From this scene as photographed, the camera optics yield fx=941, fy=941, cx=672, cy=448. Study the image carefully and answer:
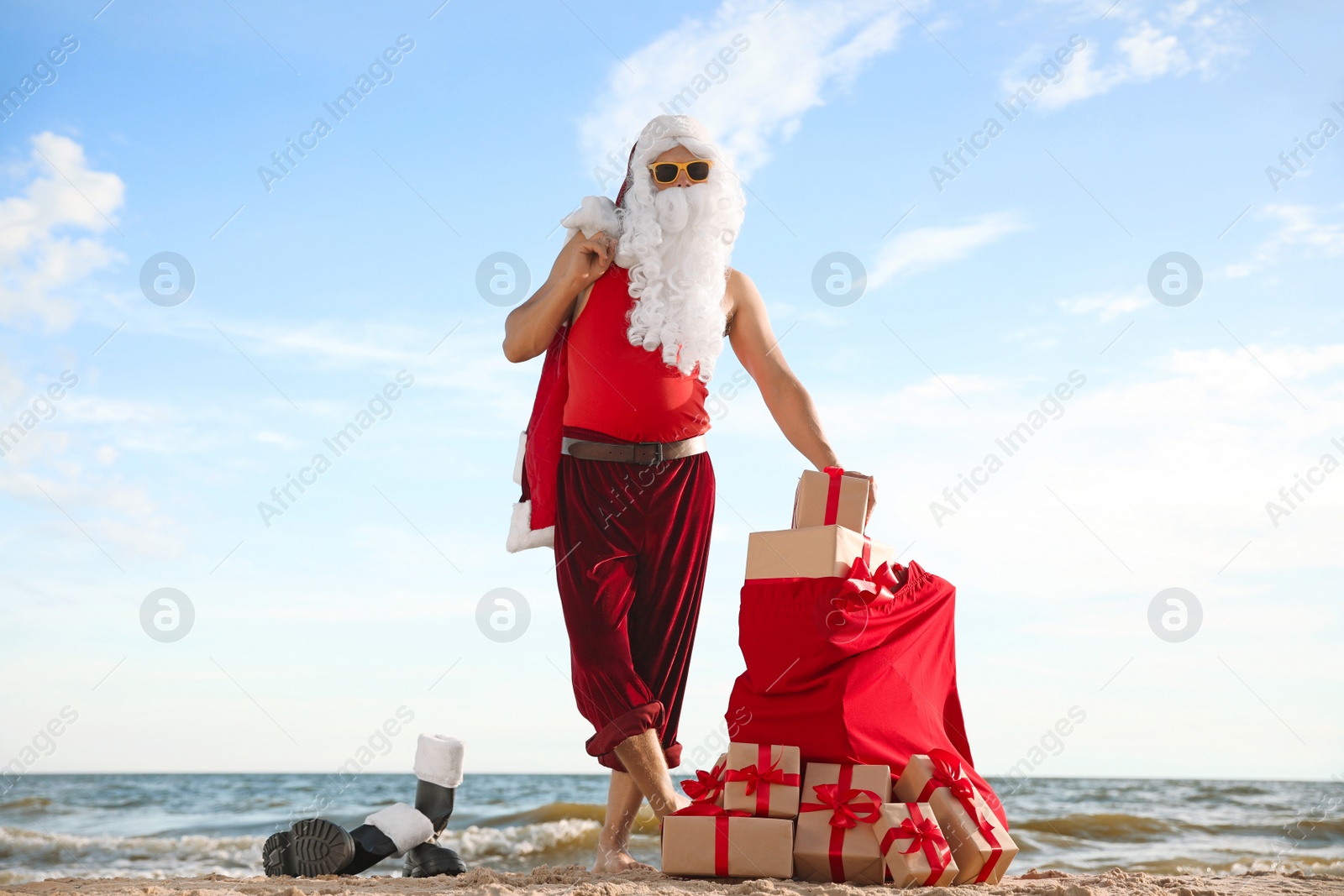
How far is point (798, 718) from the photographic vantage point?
2.81m

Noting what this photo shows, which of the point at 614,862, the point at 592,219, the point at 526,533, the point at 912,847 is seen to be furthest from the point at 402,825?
the point at 592,219

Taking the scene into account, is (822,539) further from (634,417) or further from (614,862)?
(614,862)

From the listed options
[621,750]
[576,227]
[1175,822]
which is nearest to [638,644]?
[621,750]

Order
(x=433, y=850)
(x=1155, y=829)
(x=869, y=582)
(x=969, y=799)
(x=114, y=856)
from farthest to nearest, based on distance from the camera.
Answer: (x=1155, y=829)
(x=114, y=856)
(x=433, y=850)
(x=869, y=582)
(x=969, y=799)

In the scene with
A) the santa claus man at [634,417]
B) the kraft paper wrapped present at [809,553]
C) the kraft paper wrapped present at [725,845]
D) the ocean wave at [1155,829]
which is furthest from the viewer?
the ocean wave at [1155,829]

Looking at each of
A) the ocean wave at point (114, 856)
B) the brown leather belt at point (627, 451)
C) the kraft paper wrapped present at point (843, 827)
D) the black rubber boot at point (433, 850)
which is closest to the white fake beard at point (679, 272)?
the brown leather belt at point (627, 451)

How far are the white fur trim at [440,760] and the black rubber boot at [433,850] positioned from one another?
0.10 feet

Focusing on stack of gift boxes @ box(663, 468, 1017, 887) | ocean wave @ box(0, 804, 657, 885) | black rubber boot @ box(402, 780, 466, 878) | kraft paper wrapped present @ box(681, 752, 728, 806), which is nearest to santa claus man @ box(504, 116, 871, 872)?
kraft paper wrapped present @ box(681, 752, 728, 806)

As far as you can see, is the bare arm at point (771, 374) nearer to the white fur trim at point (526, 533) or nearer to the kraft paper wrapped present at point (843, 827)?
the white fur trim at point (526, 533)

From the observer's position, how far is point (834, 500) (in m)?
3.07

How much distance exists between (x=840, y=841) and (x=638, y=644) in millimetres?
1041

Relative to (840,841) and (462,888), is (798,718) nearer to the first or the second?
(840,841)

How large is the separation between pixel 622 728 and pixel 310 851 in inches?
48.1

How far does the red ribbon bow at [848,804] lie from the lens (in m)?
2.60
